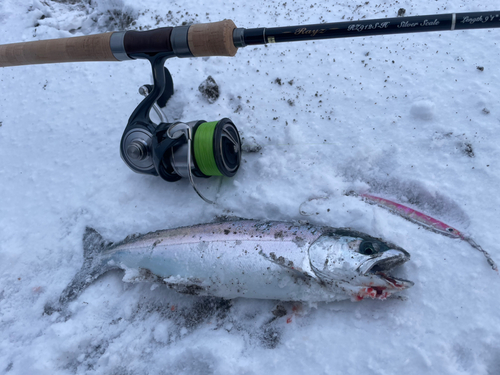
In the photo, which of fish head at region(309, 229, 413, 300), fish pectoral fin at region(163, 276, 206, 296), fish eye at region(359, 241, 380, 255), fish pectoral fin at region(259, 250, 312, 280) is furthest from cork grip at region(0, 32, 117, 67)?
fish eye at region(359, 241, 380, 255)

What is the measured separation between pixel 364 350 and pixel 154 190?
5.93 feet

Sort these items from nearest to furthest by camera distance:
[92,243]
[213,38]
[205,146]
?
[213,38]
[205,146]
[92,243]

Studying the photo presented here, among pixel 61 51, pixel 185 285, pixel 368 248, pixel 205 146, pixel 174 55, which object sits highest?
pixel 61 51

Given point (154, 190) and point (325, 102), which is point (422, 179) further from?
point (154, 190)

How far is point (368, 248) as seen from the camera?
67.2 inches

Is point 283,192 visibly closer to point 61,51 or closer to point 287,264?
point 287,264

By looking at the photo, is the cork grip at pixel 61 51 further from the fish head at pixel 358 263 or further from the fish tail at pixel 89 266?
the fish head at pixel 358 263

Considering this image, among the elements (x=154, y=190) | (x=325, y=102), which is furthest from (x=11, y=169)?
(x=325, y=102)

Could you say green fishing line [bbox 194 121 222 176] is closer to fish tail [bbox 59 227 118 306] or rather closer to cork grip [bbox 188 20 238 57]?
cork grip [bbox 188 20 238 57]

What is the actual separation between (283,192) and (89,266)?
5.05 feet

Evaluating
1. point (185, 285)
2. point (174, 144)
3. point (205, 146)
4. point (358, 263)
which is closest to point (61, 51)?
point (174, 144)

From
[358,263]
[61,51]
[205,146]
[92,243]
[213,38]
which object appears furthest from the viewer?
[92,243]

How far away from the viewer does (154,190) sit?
8.04 feet

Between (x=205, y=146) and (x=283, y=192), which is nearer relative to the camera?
(x=205, y=146)
